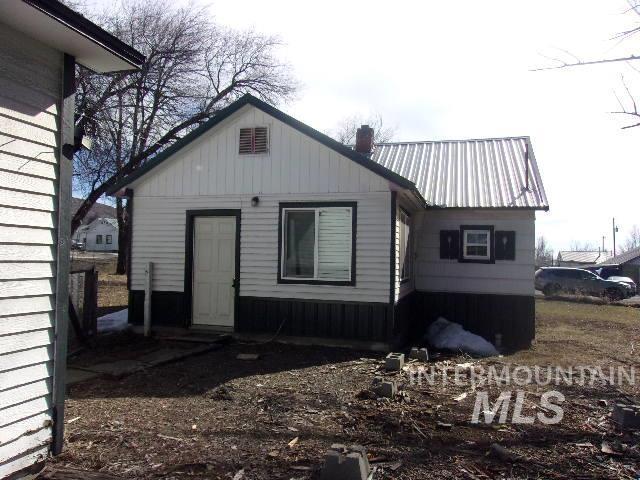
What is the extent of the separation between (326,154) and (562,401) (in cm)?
550

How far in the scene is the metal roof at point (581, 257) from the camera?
6800 centimetres

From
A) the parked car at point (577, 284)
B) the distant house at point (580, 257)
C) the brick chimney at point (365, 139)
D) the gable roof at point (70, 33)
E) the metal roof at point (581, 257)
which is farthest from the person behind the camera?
the metal roof at point (581, 257)

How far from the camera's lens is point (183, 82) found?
22.9 metres

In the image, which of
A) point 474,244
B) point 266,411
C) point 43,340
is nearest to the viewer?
point 43,340

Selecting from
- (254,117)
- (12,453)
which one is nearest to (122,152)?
(254,117)

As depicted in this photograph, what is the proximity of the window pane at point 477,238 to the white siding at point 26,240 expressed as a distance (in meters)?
9.82

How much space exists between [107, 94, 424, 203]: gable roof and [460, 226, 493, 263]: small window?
228 centimetres

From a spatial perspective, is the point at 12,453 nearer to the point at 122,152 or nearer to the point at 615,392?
the point at 615,392

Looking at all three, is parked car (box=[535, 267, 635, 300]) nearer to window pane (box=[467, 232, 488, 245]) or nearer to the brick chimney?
window pane (box=[467, 232, 488, 245])

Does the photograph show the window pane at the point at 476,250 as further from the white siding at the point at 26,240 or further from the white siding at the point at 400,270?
the white siding at the point at 26,240

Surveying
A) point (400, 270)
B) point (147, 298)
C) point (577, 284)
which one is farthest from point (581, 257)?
point (147, 298)

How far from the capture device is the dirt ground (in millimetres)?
3977

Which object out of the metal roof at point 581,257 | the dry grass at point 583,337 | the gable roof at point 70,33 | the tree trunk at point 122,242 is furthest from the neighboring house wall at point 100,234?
the gable roof at point 70,33

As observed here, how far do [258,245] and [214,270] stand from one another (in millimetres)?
1090
